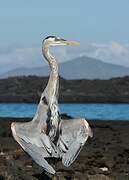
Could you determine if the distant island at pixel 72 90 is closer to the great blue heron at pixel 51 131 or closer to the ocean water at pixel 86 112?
the ocean water at pixel 86 112

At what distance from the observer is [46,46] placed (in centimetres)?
1365

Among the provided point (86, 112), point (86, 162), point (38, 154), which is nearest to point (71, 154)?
point (38, 154)

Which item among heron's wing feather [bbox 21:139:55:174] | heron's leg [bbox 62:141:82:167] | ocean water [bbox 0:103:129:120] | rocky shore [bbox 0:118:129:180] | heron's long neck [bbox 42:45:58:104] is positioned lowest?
ocean water [bbox 0:103:129:120]

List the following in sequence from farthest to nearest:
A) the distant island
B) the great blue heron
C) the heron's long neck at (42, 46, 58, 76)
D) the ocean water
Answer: the distant island < the ocean water < the heron's long neck at (42, 46, 58, 76) < the great blue heron

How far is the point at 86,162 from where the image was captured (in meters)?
20.8

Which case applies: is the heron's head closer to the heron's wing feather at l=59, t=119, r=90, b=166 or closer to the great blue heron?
the great blue heron

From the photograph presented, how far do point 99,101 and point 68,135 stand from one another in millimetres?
99632

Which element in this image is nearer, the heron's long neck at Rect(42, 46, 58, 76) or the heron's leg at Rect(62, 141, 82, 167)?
the heron's leg at Rect(62, 141, 82, 167)

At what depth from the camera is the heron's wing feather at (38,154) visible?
1268 cm

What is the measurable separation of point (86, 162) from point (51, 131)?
7.58 m

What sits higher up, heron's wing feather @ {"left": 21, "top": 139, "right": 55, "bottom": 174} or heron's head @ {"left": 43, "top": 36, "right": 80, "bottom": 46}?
heron's head @ {"left": 43, "top": 36, "right": 80, "bottom": 46}

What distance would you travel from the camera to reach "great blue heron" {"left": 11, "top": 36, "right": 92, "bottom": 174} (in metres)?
13.2

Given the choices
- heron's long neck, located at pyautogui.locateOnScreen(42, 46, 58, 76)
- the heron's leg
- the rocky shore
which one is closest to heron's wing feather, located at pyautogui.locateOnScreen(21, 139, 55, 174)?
the heron's leg

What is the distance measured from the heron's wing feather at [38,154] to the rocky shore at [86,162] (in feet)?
2.94
